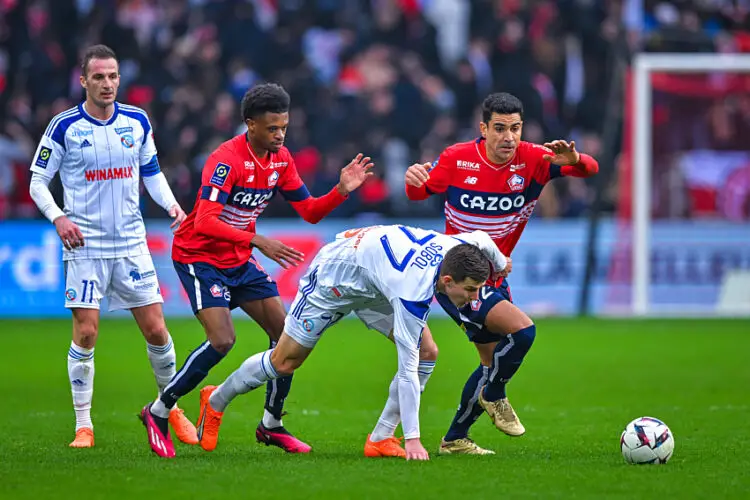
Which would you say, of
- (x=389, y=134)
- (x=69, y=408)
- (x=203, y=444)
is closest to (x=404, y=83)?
(x=389, y=134)

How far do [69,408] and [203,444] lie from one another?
8.84 feet


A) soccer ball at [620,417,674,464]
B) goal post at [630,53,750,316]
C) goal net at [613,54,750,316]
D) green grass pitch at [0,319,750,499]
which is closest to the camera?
green grass pitch at [0,319,750,499]

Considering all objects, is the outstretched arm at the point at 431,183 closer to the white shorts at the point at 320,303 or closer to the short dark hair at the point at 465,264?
the white shorts at the point at 320,303

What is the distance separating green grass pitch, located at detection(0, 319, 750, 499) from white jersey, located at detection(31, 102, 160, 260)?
4.57 ft

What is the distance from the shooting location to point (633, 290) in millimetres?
18906

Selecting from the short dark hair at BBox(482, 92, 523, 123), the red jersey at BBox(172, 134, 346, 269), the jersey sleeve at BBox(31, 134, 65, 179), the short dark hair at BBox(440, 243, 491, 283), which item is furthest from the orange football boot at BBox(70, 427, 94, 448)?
the short dark hair at BBox(482, 92, 523, 123)

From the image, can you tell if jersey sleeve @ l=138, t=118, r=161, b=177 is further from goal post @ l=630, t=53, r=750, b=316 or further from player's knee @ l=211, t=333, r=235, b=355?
goal post @ l=630, t=53, r=750, b=316

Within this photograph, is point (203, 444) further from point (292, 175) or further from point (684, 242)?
Answer: point (684, 242)

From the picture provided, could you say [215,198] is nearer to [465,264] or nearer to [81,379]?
[81,379]

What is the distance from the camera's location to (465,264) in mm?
6938

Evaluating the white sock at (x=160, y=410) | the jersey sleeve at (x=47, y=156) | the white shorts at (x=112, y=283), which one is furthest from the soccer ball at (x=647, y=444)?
the jersey sleeve at (x=47, y=156)

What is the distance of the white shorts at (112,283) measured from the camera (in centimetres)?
823

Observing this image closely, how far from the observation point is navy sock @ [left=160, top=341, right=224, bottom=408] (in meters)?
7.88

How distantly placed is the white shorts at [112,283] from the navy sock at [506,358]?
2374mm
